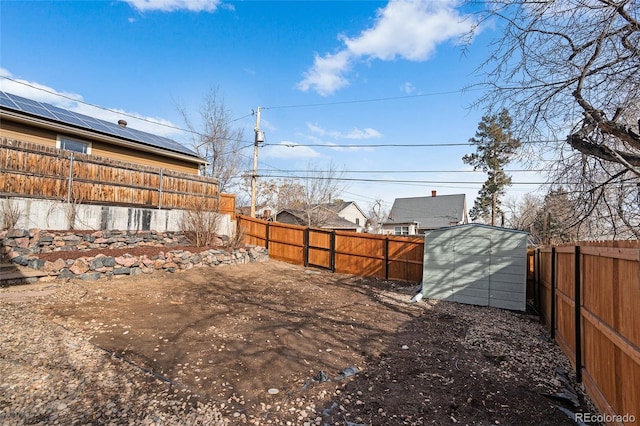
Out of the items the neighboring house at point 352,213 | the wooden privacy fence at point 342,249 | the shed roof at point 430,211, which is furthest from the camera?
the neighboring house at point 352,213

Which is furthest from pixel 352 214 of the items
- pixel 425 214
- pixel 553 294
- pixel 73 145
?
pixel 553 294

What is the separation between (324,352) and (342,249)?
22.9 feet

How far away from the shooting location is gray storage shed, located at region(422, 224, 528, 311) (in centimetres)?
697

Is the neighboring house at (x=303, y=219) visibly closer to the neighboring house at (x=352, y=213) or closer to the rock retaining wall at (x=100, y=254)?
the neighboring house at (x=352, y=213)

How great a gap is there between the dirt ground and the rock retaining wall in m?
0.61

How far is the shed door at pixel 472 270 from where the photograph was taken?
23.8ft

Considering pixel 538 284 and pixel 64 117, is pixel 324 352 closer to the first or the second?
→ pixel 538 284

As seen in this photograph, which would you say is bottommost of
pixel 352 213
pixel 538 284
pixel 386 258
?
pixel 538 284

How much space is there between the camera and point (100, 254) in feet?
24.7

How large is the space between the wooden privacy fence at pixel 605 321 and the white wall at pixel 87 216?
35.6ft

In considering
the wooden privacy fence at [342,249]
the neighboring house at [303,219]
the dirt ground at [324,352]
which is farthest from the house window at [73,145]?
the neighboring house at [303,219]

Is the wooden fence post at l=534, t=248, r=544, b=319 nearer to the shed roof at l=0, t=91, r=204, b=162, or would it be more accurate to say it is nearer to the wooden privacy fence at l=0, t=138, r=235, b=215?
the wooden privacy fence at l=0, t=138, r=235, b=215

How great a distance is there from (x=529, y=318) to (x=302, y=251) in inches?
300

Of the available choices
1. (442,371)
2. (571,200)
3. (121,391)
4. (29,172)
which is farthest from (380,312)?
(29,172)
